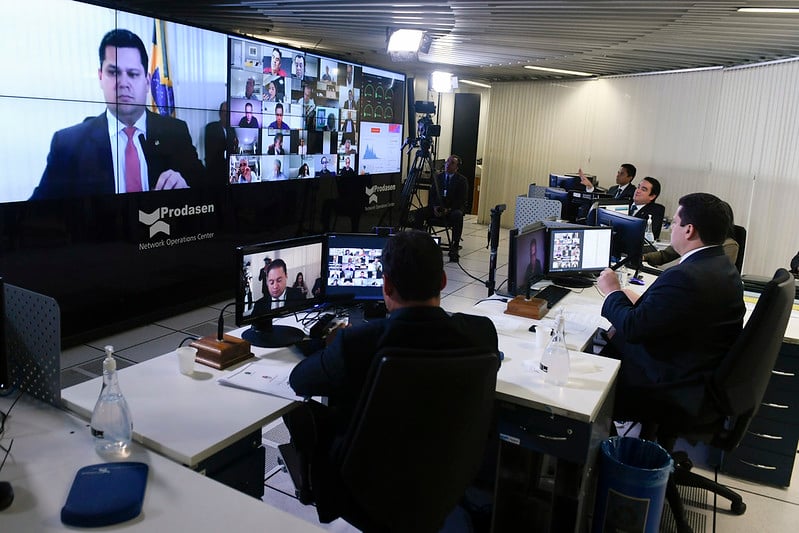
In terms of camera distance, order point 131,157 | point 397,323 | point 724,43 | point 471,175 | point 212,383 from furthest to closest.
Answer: point 471,175, point 724,43, point 131,157, point 212,383, point 397,323

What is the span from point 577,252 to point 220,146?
320 cm

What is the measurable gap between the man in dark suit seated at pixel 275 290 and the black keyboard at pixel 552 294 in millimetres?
1584

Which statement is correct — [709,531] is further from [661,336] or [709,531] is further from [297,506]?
[297,506]

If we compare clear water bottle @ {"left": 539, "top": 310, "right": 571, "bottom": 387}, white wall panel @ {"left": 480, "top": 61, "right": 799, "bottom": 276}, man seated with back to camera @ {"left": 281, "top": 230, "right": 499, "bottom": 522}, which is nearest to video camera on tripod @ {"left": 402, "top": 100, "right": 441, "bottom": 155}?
white wall panel @ {"left": 480, "top": 61, "right": 799, "bottom": 276}

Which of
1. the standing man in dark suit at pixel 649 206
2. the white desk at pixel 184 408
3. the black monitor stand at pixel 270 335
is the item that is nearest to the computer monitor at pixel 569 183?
the standing man in dark suit at pixel 649 206

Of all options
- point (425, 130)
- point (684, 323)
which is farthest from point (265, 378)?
point (425, 130)

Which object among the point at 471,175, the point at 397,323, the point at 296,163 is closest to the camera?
the point at 397,323

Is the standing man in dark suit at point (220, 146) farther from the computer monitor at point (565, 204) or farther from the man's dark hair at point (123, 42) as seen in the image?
the computer monitor at point (565, 204)

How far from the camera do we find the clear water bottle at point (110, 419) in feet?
5.53

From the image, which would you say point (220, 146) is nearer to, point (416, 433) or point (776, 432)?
point (416, 433)

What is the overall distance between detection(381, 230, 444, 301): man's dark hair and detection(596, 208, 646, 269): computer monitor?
2710mm

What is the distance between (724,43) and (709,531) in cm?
472

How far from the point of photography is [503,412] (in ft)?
7.51

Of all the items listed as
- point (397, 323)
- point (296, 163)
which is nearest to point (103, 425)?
point (397, 323)
